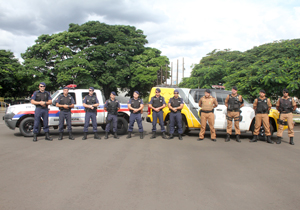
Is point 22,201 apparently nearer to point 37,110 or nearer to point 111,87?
point 37,110

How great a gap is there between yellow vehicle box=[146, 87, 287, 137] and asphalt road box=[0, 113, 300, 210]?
203 centimetres

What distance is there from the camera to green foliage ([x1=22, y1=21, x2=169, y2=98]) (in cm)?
3609

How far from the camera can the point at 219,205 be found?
3.64 meters

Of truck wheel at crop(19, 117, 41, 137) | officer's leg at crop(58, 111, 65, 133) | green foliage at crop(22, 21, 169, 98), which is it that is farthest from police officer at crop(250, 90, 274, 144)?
green foliage at crop(22, 21, 169, 98)

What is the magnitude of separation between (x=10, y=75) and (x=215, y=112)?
123 feet

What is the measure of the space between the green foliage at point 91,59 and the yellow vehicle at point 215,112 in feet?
87.8

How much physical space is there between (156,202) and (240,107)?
6.48 meters

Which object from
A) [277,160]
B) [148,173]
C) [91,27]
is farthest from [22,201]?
[91,27]

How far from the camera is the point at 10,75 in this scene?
128ft

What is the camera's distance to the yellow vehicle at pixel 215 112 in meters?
9.91

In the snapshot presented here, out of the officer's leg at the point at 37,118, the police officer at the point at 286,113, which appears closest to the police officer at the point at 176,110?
the police officer at the point at 286,113

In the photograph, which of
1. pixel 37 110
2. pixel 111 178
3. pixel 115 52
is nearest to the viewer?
pixel 111 178

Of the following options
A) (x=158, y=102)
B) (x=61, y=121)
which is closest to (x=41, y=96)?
(x=61, y=121)

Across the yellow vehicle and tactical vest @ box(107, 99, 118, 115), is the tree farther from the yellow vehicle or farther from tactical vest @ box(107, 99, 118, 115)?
the yellow vehicle
